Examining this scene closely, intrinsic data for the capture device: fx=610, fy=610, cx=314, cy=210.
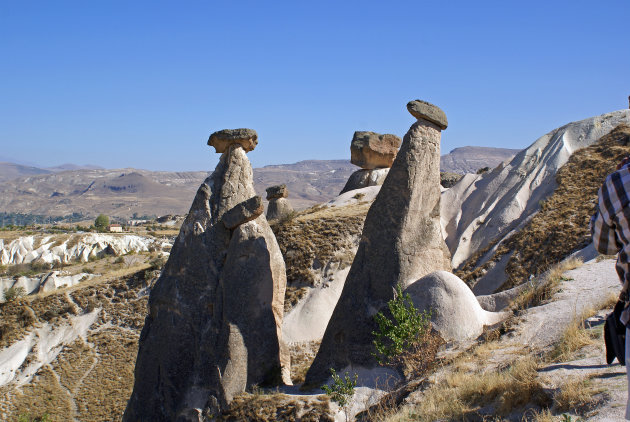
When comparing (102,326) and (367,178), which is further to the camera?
(367,178)

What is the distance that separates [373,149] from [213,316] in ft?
53.5

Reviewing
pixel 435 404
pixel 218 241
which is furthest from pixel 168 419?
pixel 435 404

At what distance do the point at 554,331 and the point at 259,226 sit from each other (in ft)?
14.5

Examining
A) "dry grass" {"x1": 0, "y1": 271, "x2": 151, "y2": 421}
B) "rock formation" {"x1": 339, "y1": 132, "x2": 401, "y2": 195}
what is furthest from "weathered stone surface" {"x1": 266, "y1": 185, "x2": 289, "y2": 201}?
"dry grass" {"x1": 0, "y1": 271, "x2": 151, "y2": 421}

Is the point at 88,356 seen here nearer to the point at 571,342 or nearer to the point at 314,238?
the point at 314,238

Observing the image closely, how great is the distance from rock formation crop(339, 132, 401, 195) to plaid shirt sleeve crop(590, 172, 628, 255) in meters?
20.9

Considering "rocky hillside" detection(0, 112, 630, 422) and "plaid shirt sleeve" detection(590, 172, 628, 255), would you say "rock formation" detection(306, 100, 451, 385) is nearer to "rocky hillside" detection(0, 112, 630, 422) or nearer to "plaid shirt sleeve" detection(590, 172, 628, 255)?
"rocky hillside" detection(0, 112, 630, 422)

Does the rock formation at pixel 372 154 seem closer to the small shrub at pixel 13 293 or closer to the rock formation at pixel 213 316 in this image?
the rock formation at pixel 213 316

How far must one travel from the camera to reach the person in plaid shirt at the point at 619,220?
119 inches

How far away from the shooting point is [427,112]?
353 inches

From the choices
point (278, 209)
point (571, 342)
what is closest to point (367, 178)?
point (278, 209)

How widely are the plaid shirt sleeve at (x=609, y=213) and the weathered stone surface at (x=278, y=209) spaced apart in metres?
17.8

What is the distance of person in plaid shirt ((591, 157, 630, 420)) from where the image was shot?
9.91 feet

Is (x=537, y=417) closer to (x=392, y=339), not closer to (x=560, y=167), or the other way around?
(x=392, y=339)
